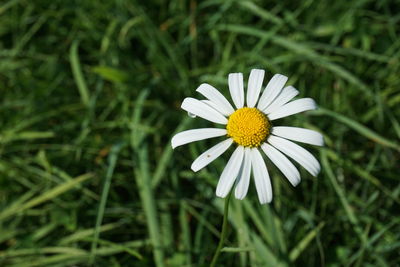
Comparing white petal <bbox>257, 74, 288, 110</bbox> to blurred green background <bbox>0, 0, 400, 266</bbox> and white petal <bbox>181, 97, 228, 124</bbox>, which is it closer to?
white petal <bbox>181, 97, 228, 124</bbox>

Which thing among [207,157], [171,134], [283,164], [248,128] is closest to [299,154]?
[283,164]

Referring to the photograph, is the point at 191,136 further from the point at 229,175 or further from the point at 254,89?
the point at 254,89

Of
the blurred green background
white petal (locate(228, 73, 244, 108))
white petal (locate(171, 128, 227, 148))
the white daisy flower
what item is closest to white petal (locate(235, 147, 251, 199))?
the white daisy flower

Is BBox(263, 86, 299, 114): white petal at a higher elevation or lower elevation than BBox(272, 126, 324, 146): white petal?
higher

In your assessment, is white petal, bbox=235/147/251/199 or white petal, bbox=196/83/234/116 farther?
white petal, bbox=196/83/234/116

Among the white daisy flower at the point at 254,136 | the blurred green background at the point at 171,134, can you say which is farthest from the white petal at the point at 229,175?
the blurred green background at the point at 171,134

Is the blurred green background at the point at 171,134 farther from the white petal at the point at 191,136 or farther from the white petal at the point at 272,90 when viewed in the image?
the white petal at the point at 272,90
